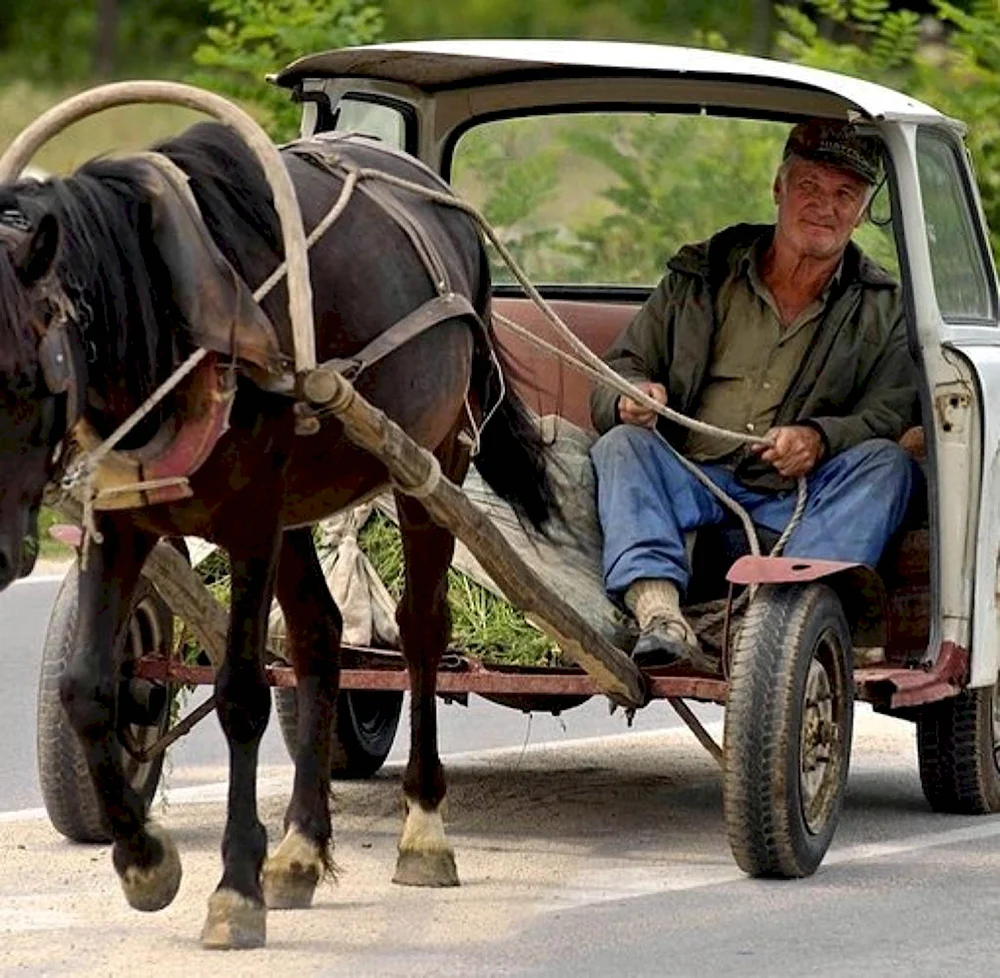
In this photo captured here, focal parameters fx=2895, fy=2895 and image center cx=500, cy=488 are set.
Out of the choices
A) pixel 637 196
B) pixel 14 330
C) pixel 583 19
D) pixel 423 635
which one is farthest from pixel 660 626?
pixel 583 19

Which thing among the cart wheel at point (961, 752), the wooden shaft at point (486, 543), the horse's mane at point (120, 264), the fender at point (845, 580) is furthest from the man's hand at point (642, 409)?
the horse's mane at point (120, 264)

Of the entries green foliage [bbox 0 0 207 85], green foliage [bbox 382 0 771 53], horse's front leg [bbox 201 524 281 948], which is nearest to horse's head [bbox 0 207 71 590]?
horse's front leg [bbox 201 524 281 948]

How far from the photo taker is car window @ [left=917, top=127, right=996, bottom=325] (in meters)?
7.88

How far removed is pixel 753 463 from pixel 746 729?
1.21m

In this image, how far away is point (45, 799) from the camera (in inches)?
297

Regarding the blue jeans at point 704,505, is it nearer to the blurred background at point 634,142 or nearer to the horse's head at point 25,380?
the horse's head at point 25,380

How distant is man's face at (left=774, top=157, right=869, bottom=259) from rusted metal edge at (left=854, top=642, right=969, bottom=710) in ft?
4.03

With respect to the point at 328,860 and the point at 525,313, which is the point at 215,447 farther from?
the point at 525,313

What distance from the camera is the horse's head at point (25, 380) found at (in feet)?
18.2

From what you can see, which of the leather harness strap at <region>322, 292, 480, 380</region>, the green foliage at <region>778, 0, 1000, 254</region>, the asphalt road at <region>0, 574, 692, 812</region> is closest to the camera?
the leather harness strap at <region>322, 292, 480, 380</region>

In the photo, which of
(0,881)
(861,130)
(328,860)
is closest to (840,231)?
(861,130)

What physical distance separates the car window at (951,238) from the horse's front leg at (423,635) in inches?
61.9

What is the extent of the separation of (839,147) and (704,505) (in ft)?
3.52

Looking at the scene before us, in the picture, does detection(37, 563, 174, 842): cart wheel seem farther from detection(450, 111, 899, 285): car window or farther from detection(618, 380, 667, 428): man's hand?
detection(450, 111, 899, 285): car window
